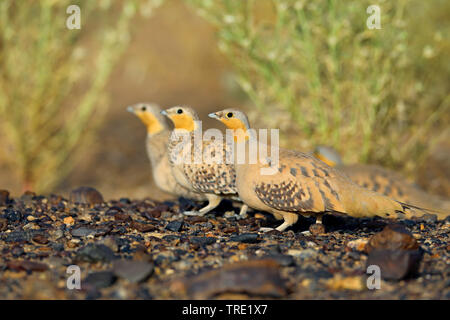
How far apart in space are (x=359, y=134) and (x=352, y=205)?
3.77 metres

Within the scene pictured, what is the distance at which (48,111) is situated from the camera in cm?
926

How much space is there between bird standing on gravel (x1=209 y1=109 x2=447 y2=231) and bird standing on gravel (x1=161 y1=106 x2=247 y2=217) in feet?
1.42

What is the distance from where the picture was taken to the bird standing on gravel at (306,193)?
179 inches

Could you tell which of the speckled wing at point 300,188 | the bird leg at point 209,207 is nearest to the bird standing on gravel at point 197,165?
the bird leg at point 209,207

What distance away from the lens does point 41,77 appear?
8695 mm

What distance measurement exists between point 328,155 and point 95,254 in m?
3.98

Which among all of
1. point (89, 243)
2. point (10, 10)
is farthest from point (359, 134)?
point (10, 10)

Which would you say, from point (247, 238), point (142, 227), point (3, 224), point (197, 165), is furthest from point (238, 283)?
point (3, 224)

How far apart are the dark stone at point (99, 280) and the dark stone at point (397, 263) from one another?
173cm

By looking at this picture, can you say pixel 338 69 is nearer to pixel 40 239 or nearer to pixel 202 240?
pixel 202 240

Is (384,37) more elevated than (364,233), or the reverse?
(384,37)

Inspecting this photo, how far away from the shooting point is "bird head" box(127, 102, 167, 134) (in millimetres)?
6785

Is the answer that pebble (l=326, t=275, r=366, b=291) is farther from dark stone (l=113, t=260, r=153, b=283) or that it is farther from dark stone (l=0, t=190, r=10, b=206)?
dark stone (l=0, t=190, r=10, b=206)

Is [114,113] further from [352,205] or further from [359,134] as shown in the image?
[352,205]
